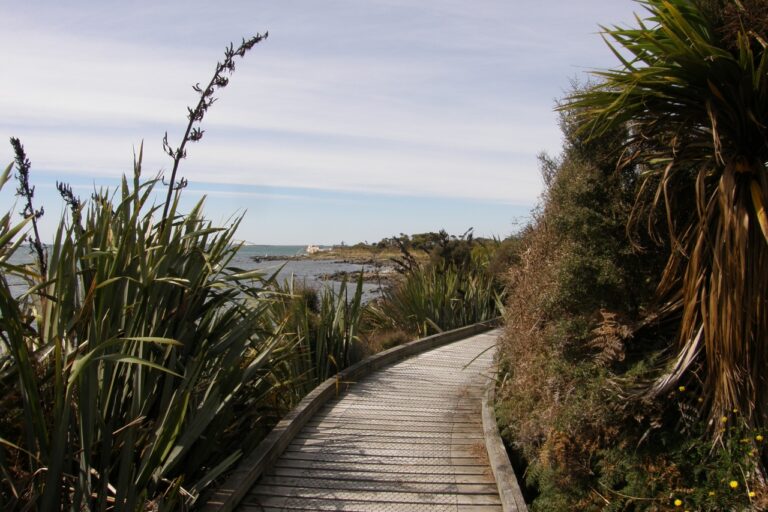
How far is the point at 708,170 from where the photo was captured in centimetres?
458

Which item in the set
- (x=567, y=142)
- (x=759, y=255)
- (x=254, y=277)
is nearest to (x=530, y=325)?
(x=567, y=142)

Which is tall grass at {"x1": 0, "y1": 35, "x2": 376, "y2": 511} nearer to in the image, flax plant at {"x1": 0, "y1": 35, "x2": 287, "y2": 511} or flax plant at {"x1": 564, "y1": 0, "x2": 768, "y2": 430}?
flax plant at {"x1": 0, "y1": 35, "x2": 287, "y2": 511}

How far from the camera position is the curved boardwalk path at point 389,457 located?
192 inches

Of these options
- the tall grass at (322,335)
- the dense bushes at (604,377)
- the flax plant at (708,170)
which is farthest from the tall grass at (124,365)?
the flax plant at (708,170)

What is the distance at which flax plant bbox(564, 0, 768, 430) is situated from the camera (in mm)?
3996

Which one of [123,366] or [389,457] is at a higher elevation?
[123,366]

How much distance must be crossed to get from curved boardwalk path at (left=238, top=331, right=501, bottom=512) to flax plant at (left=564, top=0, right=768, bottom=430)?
185 centimetres

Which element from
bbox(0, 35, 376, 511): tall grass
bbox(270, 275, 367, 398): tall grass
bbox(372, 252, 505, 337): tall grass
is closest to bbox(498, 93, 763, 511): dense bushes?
bbox(0, 35, 376, 511): tall grass

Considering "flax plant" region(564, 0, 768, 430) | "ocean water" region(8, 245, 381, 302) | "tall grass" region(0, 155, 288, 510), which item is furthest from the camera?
"ocean water" region(8, 245, 381, 302)

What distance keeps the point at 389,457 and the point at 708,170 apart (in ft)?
11.0

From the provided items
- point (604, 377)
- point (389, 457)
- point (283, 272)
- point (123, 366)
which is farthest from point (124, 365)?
point (283, 272)

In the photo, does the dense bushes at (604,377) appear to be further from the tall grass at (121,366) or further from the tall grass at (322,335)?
the tall grass at (322,335)

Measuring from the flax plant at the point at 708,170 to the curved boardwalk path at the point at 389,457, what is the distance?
1854mm

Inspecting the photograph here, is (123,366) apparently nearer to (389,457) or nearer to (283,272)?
(389,457)
